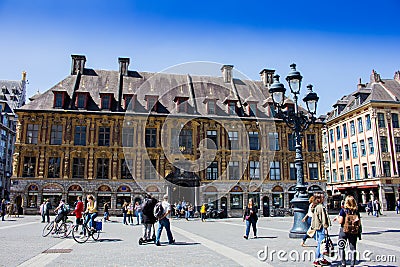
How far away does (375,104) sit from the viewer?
44.0 m

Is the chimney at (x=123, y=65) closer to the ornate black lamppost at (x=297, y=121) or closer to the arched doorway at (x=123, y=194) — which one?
the arched doorway at (x=123, y=194)

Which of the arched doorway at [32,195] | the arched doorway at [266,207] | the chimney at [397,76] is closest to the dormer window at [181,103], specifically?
the arched doorway at [266,207]

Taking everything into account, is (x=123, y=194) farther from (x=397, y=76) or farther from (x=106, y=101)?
(x=397, y=76)

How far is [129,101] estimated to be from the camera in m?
38.2

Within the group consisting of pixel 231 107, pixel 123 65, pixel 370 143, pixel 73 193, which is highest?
pixel 123 65

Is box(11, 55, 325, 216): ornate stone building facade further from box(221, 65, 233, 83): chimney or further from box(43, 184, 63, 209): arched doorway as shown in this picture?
box(221, 65, 233, 83): chimney

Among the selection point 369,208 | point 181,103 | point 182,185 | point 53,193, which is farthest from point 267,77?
point 53,193

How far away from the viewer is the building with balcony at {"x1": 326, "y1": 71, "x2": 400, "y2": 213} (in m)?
42.8

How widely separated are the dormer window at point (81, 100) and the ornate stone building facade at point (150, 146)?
0.04 m

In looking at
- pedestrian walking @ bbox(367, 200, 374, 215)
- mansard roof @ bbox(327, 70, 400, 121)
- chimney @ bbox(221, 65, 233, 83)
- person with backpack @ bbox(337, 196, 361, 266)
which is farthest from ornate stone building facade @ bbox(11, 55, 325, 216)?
person with backpack @ bbox(337, 196, 361, 266)

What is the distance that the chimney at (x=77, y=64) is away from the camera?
4072 cm

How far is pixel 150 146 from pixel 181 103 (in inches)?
230

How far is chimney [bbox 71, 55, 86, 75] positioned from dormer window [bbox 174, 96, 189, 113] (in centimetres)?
1151

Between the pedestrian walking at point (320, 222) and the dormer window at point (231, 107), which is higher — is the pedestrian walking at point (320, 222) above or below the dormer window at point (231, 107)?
below
